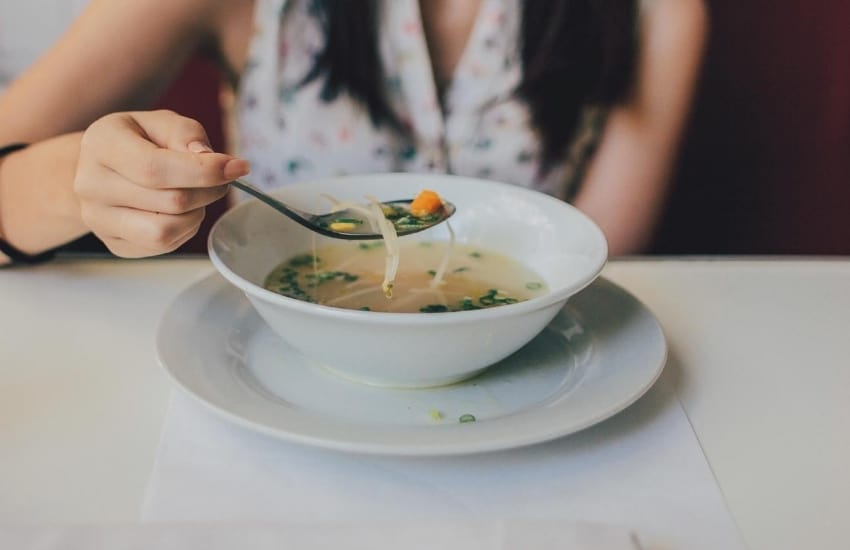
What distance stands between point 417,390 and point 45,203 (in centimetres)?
49

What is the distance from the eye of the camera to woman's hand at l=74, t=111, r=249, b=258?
0.59m

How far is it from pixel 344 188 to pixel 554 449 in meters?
0.38

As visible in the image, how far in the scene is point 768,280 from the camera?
87 centimetres

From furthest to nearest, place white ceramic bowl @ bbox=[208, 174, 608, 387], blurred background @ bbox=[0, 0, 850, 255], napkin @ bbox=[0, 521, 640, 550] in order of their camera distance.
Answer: blurred background @ bbox=[0, 0, 850, 255], white ceramic bowl @ bbox=[208, 174, 608, 387], napkin @ bbox=[0, 521, 640, 550]

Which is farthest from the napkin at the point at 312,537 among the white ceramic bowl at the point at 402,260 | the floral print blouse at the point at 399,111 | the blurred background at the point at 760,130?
the blurred background at the point at 760,130

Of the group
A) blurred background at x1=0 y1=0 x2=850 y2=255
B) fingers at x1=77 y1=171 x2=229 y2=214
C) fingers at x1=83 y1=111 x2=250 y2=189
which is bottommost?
blurred background at x1=0 y1=0 x2=850 y2=255

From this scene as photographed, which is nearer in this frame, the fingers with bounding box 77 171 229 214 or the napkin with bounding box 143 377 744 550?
the napkin with bounding box 143 377 744 550

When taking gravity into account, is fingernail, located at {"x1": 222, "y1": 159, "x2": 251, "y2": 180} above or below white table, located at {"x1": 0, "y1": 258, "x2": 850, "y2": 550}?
above

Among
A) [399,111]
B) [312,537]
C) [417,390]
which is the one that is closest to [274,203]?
[417,390]

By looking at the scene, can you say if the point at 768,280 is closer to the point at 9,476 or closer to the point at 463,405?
the point at 463,405

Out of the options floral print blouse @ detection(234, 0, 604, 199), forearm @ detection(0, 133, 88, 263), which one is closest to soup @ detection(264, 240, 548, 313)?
forearm @ detection(0, 133, 88, 263)

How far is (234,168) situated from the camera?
59 cm

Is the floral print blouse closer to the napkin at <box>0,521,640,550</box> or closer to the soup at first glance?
the soup

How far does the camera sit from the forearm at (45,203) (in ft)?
2.74
